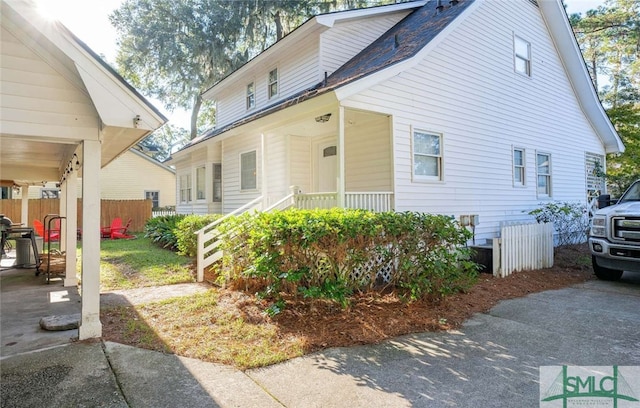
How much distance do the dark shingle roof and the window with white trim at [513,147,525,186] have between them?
458cm

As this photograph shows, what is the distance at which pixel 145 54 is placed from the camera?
76.8ft

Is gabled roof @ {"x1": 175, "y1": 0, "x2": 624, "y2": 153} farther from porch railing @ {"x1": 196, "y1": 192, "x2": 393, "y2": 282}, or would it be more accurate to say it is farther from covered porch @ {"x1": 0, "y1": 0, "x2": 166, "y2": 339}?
covered porch @ {"x1": 0, "y1": 0, "x2": 166, "y2": 339}

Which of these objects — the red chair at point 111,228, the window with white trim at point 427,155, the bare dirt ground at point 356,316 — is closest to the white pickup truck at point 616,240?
the bare dirt ground at point 356,316

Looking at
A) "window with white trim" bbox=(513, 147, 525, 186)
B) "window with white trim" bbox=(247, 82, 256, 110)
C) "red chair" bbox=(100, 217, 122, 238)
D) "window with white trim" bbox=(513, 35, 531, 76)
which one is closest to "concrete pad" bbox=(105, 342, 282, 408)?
"window with white trim" bbox=(513, 147, 525, 186)

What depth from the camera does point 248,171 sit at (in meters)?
11.7

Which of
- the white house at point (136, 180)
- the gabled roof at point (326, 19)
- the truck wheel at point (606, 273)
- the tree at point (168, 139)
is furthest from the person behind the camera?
the tree at point (168, 139)

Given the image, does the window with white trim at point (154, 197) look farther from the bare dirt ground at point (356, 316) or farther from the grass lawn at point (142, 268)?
the bare dirt ground at point (356, 316)

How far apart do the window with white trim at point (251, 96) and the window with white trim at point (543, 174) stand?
990 centimetres

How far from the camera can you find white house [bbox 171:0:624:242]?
8062mm

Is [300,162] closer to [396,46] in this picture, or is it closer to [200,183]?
[396,46]

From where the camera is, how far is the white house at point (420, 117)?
8.06m

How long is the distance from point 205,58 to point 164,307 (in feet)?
70.3

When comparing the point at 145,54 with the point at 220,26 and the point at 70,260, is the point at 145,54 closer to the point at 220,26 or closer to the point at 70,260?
the point at 220,26

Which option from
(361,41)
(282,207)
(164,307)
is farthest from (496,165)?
(164,307)
